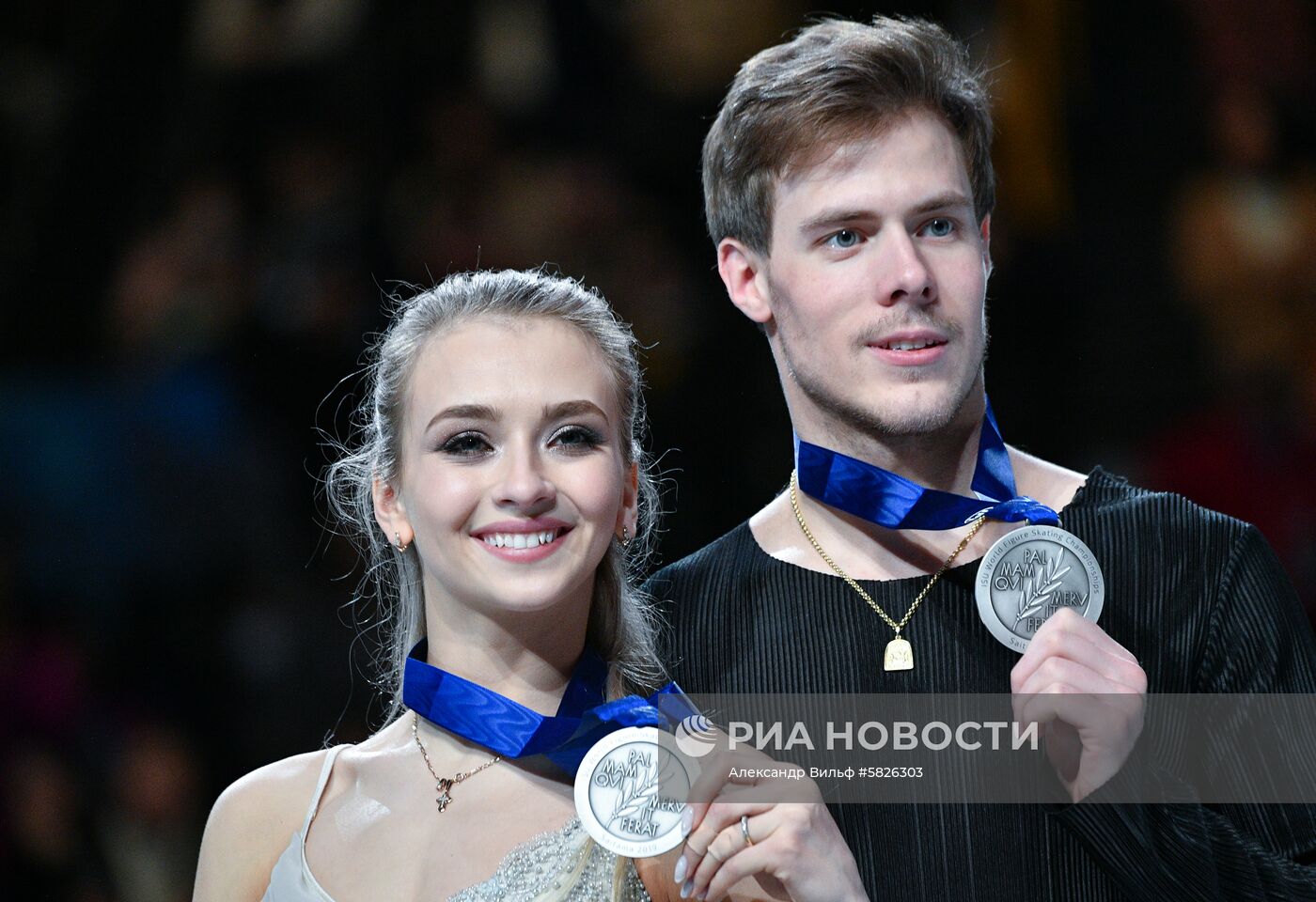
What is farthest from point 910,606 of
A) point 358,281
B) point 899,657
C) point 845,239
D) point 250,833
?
point 358,281

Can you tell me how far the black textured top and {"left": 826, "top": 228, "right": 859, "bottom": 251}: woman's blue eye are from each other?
48 cm

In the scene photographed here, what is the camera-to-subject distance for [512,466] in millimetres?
1981

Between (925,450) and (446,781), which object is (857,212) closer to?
(925,450)

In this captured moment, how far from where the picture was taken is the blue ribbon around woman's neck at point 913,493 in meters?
2.19

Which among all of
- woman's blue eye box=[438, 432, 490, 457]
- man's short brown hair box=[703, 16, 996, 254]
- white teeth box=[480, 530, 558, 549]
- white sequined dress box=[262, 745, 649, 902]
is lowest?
white sequined dress box=[262, 745, 649, 902]

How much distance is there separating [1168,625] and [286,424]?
8.90ft

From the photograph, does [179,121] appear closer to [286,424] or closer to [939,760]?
[286,424]

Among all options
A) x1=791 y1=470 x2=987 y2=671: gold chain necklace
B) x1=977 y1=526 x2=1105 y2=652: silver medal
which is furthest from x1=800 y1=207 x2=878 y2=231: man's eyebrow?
x1=977 y1=526 x2=1105 y2=652: silver medal

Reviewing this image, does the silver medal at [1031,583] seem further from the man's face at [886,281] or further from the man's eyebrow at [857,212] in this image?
the man's eyebrow at [857,212]

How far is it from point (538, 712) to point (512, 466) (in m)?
0.35

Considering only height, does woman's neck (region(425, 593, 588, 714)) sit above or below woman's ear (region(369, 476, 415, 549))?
below

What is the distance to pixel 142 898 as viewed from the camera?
3920 mm

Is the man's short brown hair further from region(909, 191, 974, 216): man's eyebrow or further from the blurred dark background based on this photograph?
the blurred dark background

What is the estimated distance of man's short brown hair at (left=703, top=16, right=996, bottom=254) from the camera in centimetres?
227
